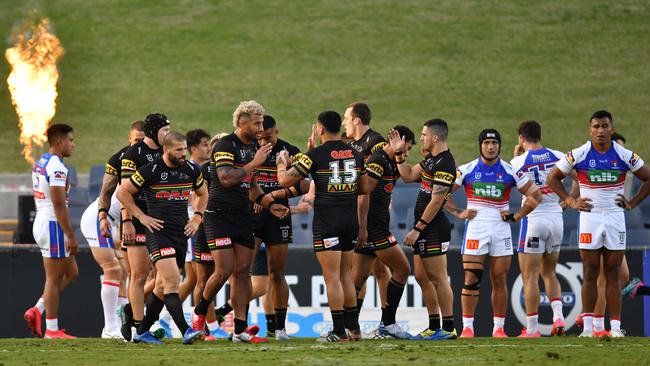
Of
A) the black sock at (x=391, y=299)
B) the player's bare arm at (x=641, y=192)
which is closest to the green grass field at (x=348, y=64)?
the player's bare arm at (x=641, y=192)

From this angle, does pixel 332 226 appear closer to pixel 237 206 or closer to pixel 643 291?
pixel 237 206

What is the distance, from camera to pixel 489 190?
14.8 metres

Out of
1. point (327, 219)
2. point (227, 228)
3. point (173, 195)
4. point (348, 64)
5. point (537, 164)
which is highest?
point (348, 64)

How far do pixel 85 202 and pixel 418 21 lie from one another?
21.4 m

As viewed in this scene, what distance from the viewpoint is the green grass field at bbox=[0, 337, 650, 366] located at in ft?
35.7

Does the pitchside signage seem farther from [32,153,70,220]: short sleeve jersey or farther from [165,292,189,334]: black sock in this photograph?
[165,292,189,334]: black sock

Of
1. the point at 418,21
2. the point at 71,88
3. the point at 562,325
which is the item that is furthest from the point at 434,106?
the point at 562,325

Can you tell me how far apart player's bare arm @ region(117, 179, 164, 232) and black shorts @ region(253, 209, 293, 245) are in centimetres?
145

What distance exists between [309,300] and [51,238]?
4.49 m

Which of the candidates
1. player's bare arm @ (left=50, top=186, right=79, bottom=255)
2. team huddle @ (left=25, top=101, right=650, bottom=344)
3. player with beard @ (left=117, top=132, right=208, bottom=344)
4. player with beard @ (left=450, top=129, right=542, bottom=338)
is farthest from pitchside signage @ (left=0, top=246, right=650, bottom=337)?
player with beard @ (left=117, top=132, right=208, bottom=344)

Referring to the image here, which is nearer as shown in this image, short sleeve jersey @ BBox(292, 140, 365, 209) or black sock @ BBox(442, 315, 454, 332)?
short sleeve jersey @ BBox(292, 140, 365, 209)

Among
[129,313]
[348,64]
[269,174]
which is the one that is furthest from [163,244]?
[348,64]

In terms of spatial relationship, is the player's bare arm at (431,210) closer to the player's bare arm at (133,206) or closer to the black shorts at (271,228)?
the black shorts at (271,228)

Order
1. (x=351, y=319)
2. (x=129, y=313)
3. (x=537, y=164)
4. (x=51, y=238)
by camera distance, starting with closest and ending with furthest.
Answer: (x=351, y=319) → (x=129, y=313) → (x=51, y=238) → (x=537, y=164)
